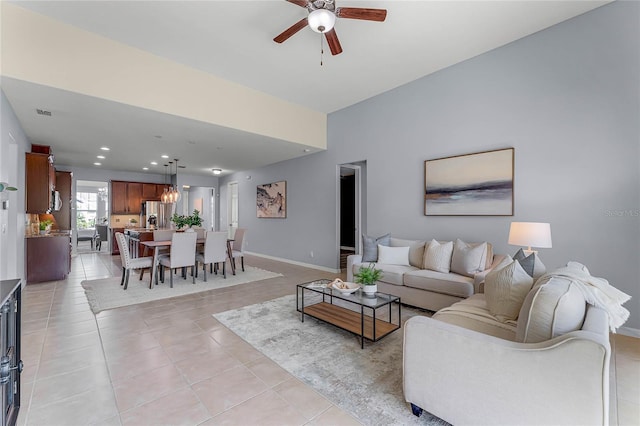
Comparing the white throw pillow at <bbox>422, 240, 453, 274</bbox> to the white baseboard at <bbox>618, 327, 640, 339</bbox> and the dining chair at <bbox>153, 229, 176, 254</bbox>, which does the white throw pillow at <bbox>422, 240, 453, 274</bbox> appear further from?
the dining chair at <bbox>153, 229, 176, 254</bbox>

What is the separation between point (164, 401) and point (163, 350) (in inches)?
30.4

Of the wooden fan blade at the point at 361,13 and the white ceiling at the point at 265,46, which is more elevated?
the white ceiling at the point at 265,46

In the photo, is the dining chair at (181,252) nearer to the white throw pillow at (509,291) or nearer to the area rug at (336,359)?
the area rug at (336,359)

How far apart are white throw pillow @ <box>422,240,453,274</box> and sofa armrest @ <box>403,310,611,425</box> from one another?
2.25m

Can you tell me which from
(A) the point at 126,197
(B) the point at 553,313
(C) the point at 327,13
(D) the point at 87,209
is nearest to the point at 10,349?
(B) the point at 553,313

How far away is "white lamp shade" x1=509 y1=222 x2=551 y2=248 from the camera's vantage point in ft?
9.36

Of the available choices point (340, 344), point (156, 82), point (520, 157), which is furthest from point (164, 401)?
point (520, 157)

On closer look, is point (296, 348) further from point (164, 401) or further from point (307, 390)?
point (164, 401)

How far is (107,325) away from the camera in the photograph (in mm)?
3025

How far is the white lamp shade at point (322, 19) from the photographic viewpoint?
8.11 ft

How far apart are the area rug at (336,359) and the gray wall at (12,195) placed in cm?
289

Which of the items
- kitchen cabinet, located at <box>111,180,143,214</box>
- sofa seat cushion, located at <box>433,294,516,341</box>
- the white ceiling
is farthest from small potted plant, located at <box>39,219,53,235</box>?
sofa seat cushion, located at <box>433,294,516,341</box>

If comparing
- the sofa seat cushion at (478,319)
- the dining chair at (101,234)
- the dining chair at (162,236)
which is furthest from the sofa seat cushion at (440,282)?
the dining chair at (101,234)

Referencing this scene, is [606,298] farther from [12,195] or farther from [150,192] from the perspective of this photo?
[150,192]
